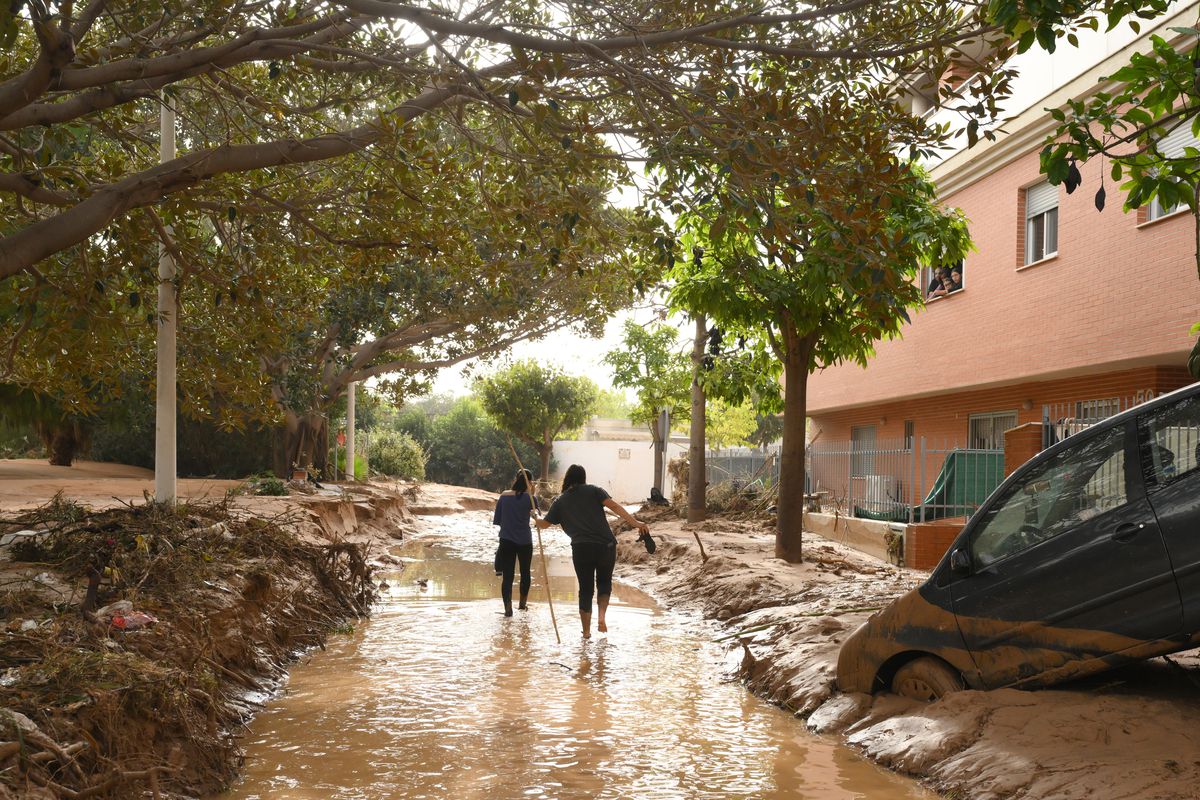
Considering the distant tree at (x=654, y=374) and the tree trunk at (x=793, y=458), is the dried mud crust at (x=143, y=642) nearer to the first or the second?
the tree trunk at (x=793, y=458)

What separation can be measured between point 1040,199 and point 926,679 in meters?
13.3

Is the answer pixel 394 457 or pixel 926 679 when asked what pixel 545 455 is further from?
pixel 926 679

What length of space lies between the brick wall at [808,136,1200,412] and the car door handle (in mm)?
9661

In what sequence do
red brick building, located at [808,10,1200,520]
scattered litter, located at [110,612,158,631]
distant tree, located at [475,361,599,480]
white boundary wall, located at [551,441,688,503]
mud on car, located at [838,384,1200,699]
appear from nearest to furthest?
mud on car, located at [838,384,1200,699] < scattered litter, located at [110,612,158,631] < red brick building, located at [808,10,1200,520] < distant tree, located at [475,361,599,480] < white boundary wall, located at [551,441,688,503]

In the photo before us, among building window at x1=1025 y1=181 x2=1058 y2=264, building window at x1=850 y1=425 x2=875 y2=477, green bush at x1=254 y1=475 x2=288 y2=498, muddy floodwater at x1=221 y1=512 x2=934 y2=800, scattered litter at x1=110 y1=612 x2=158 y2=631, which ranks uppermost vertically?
building window at x1=1025 y1=181 x2=1058 y2=264

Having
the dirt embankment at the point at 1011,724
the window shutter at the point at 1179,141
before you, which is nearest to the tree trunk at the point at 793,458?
the dirt embankment at the point at 1011,724

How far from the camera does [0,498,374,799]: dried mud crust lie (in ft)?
16.3

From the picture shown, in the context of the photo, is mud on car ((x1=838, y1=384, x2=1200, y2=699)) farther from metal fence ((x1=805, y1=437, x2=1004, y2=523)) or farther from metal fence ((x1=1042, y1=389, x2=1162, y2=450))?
metal fence ((x1=805, y1=437, x2=1004, y2=523))

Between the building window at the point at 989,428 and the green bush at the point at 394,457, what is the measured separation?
82.8 feet

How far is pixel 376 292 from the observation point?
2619 centimetres

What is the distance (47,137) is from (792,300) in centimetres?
858

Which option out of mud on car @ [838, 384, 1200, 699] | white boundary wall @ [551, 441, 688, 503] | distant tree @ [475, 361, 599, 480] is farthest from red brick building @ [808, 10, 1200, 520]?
white boundary wall @ [551, 441, 688, 503]

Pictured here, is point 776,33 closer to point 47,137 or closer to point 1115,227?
point 47,137

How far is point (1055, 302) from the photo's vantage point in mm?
16969
